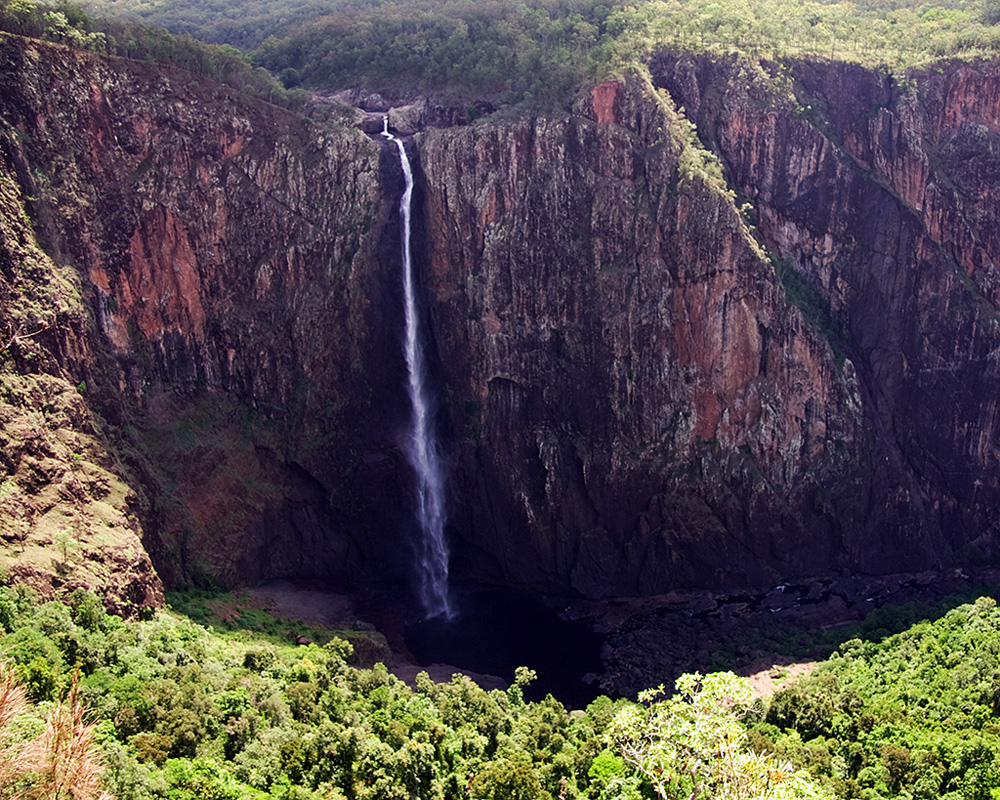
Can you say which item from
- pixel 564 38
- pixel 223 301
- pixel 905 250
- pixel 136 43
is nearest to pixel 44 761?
pixel 223 301

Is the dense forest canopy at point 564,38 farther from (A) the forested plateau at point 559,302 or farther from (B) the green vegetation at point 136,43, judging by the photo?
(B) the green vegetation at point 136,43

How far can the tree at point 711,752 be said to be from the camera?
61.0ft

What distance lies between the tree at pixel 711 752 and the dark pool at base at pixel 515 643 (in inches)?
771

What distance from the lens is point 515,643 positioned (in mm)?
44781

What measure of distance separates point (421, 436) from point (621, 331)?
12.0 metres

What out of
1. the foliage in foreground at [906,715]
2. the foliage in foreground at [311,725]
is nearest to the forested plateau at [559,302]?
the foliage in foreground at [906,715]

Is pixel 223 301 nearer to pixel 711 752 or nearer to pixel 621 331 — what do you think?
pixel 621 331

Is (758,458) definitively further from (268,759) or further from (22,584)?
(22,584)

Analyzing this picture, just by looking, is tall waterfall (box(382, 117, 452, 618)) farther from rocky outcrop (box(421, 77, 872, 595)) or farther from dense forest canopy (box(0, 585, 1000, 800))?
dense forest canopy (box(0, 585, 1000, 800))

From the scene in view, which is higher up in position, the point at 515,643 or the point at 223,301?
the point at 223,301

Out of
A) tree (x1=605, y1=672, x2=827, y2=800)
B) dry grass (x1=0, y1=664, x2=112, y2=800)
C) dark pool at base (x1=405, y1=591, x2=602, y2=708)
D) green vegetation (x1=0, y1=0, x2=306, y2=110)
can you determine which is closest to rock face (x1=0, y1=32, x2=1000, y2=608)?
green vegetation (x1=0, y1=0, x2=306, y2=110)

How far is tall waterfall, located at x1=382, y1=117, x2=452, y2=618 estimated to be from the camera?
2030 inches

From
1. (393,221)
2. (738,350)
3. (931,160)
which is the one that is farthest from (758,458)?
(393,221)

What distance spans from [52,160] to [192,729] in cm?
2711
